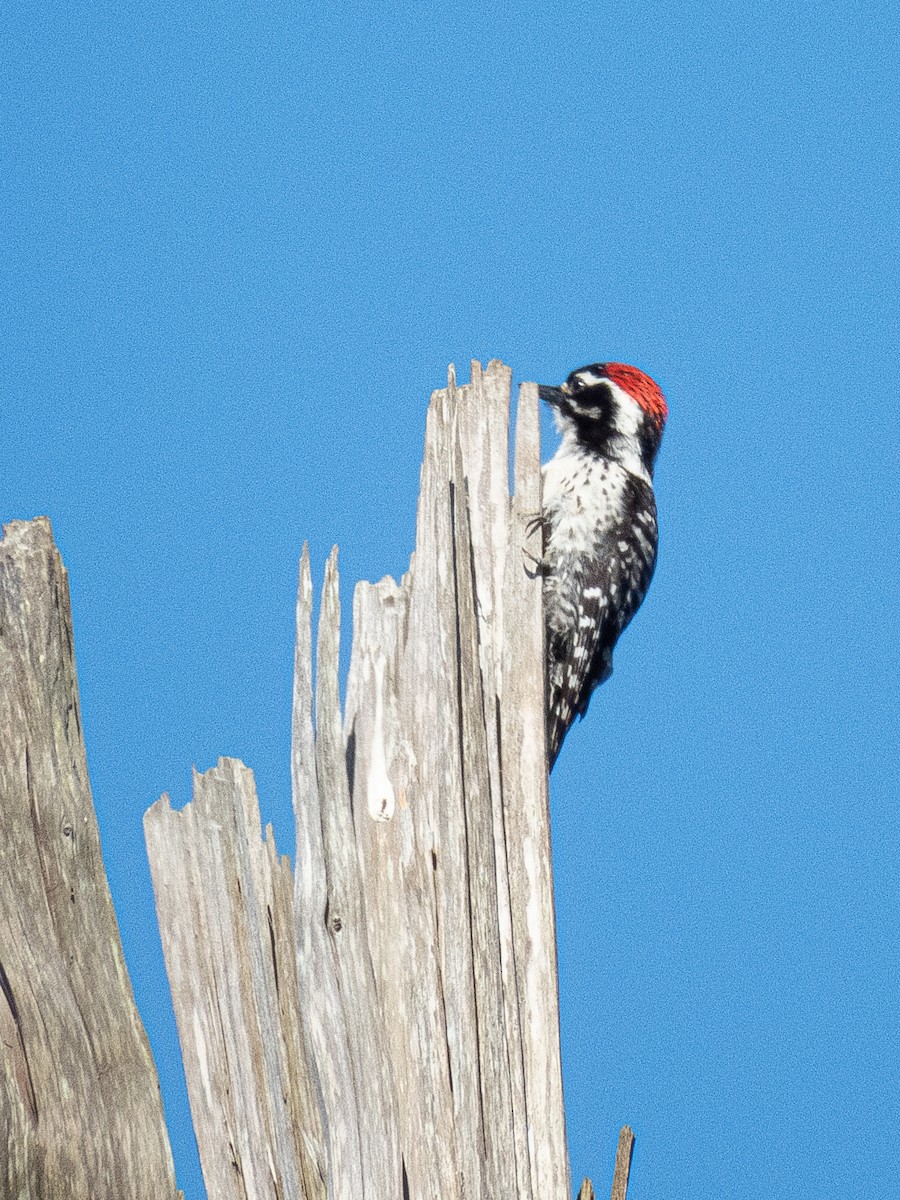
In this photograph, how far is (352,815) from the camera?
2031mm

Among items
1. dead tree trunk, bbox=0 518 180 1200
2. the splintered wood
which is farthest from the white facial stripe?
dead tree trunk, bbox=0 518 180 1200

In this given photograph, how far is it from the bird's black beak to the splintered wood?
113 cm

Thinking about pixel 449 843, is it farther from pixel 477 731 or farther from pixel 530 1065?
pixel 530 1065

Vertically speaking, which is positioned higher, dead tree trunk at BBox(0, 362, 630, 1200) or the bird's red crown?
the bird's red crown

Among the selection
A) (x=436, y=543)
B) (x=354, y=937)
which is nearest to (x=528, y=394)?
(x=436, y=543)

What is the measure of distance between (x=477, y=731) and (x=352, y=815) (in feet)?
0.77

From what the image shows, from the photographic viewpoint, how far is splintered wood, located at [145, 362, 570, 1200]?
6.49ft

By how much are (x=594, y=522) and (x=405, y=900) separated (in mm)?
1356

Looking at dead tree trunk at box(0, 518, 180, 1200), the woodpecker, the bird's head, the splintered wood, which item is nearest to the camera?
dead tree trunk at box(0, 518, 180, 1200)

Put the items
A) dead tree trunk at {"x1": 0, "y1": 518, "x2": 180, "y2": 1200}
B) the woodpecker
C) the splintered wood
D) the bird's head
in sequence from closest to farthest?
dead tree trunk at {"x1": 0, "y1": 518, "x2": 180, "y2": 1200}, the splintered wood, the woodpecker, the bird's head

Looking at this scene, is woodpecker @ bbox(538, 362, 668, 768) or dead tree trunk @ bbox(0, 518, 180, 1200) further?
woodpecker @ bbox(538, 362, 668, 768)

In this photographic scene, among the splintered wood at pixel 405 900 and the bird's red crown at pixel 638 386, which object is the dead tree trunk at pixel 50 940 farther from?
the bird's red crown at pixel 638 386

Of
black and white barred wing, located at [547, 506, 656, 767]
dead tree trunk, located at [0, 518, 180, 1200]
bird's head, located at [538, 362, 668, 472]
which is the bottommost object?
dead tree trunk, located at [0, 518, 180, 1200]

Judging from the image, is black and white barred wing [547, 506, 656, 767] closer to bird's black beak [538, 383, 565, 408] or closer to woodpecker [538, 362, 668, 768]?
woodpecker [538, 362, 668, 768]
